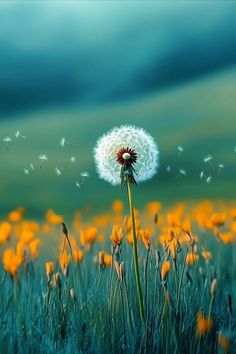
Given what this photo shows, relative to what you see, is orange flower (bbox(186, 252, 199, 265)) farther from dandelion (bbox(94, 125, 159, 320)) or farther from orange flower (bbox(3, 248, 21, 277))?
orange flower (bbox(3, 248, 21, 277))

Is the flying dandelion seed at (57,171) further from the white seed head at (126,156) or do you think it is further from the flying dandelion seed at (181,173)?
the white seed head at (126,156)

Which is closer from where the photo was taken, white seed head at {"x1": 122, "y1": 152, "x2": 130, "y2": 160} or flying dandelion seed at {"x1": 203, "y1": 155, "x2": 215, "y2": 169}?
white seed head at {"x1": 122, "y1": 152, "x2": 130, "y2": 160}

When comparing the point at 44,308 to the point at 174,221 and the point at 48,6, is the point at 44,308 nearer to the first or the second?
the point at 174,221

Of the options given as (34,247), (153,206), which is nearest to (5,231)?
(34,247)

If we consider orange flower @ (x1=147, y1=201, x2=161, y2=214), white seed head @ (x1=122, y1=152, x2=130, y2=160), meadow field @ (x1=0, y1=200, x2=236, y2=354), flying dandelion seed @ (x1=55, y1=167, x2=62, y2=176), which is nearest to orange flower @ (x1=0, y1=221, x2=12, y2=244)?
meadow field @ (x1=0, y1=200, x2=236, y2=354)

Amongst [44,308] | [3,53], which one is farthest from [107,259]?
[3,53]

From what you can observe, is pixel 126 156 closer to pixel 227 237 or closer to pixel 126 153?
pixel 126 153

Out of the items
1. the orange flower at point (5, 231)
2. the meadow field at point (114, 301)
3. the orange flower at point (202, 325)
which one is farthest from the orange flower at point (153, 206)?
Result: the orange flower at point (202, 325)
